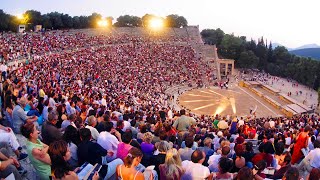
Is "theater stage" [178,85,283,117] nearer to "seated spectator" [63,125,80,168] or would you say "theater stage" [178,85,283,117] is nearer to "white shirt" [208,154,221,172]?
"white shirt" [208,154,221,172]

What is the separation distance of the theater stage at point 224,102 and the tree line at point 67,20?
→ 140 feet

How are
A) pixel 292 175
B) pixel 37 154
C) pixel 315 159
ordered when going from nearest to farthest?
pixel 292 175
pixel 37 154
pixel 315 159

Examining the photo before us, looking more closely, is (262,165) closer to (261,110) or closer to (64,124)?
(64,124)

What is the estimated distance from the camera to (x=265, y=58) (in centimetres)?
A: 8606

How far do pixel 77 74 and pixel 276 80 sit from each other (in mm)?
53186

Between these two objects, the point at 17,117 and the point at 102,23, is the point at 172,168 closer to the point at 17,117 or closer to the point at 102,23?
the point at 17,117

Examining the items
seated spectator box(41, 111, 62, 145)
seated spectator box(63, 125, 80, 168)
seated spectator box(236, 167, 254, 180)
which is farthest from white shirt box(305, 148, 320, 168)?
seated spectator box(41, 111, 62, 145)

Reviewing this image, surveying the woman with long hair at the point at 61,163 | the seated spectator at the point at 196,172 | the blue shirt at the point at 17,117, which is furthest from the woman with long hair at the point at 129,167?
the blue shirt at the point at 17,117

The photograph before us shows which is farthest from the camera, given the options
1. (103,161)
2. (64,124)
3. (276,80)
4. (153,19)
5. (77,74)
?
(153,19)

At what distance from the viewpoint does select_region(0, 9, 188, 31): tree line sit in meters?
69.8

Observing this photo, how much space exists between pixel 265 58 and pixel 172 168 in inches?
3369

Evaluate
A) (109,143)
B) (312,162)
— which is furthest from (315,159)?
(109,143)

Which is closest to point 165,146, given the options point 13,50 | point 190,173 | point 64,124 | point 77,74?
point 190,173

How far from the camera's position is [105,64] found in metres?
47.2
